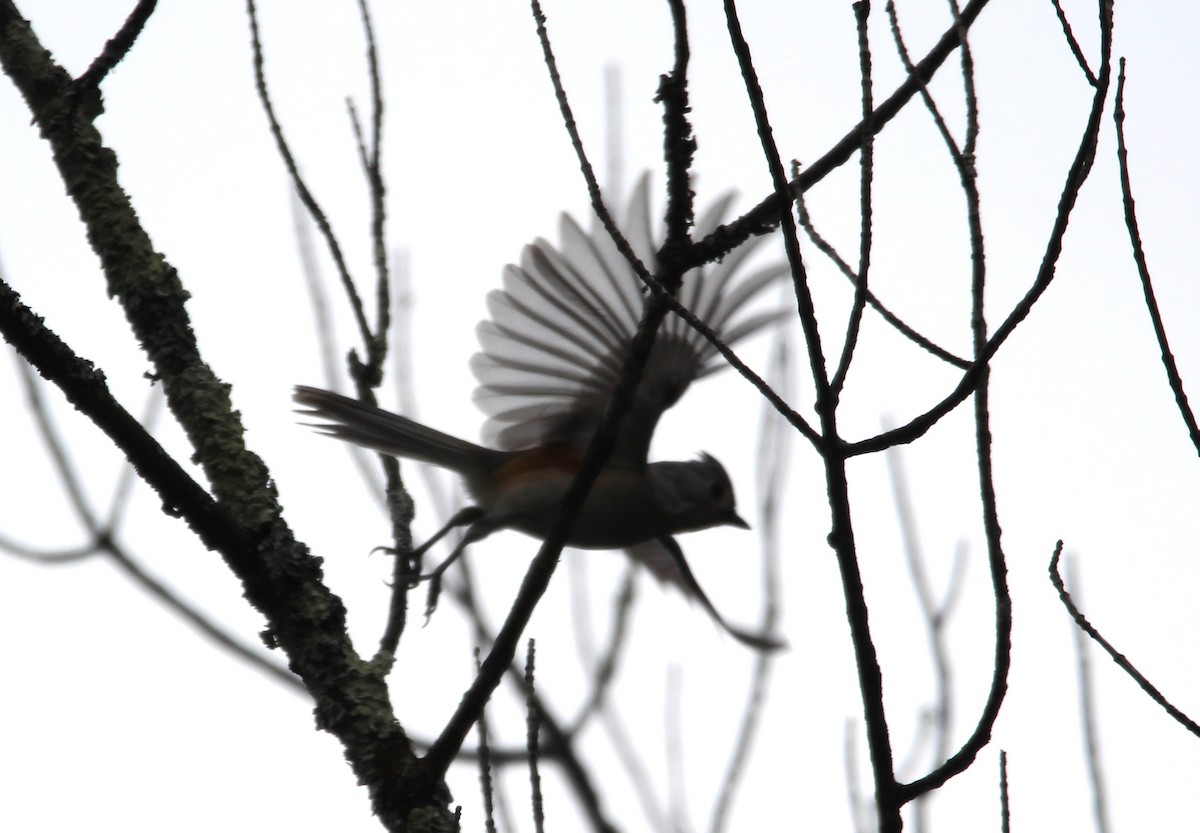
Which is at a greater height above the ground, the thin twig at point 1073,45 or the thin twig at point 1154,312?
the thin twig at point 1073,45

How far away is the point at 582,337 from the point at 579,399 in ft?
0.75

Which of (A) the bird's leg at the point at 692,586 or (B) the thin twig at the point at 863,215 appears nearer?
(B) the thin twig at the point at 863,215

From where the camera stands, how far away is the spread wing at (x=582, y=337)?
13.2 ft

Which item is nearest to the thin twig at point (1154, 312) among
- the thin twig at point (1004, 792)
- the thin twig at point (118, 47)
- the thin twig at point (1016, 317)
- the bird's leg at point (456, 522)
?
the thin twig at point (1016, 317)

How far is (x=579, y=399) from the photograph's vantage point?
4.30m

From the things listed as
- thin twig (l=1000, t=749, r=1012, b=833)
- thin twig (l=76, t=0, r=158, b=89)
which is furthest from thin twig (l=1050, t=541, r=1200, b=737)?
thin twig (l=76, t=0, r=158, b=89)

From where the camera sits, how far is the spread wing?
4012mm

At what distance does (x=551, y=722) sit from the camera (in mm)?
2826

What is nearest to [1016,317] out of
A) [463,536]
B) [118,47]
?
[118,47]

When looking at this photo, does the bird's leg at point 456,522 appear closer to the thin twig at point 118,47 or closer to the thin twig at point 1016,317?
the thin twig at point 118,47

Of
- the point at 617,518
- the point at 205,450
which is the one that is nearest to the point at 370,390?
the point at 205,450

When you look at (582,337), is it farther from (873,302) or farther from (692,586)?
(873,302)

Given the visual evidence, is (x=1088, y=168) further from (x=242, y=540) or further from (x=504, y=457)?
(x=504, y=457)

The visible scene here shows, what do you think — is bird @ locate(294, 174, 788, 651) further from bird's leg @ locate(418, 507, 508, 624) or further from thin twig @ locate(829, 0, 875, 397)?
thin twig @ locate(829, 0, 875, 397)
